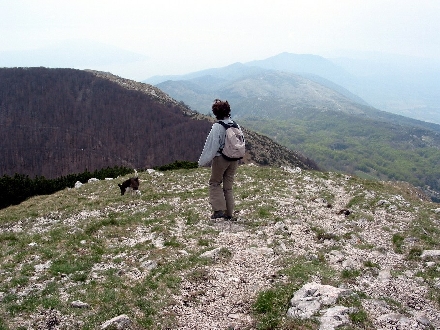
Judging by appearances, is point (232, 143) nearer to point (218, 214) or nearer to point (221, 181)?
point (221, 181)

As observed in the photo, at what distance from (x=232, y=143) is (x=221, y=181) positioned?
203 centimetres

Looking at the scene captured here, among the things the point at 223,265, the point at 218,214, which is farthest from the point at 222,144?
the point at 223,265

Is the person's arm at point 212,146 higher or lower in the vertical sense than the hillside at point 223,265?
higher

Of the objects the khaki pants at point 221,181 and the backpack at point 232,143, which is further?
the khaki pants at point 221,181

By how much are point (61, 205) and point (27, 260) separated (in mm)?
9728

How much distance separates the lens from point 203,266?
35.4 feet

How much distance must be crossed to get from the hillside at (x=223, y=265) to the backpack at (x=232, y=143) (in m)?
3.22

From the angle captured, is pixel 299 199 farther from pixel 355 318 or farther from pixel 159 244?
pixel 355 318

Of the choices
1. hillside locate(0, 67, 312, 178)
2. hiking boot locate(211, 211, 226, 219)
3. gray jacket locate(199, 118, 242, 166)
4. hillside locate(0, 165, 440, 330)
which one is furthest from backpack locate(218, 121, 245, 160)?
hillside locate(0, 67, 312, 178)

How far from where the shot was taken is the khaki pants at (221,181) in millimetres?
13914

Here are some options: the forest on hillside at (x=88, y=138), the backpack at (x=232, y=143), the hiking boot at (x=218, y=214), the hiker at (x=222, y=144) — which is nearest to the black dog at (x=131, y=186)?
the hiking boot at (x=218, y=214)

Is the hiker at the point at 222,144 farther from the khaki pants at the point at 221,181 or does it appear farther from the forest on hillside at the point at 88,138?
the forest on hillside at the point at 88,138

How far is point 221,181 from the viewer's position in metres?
14.6

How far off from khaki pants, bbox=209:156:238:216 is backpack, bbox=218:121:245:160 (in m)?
0.43
